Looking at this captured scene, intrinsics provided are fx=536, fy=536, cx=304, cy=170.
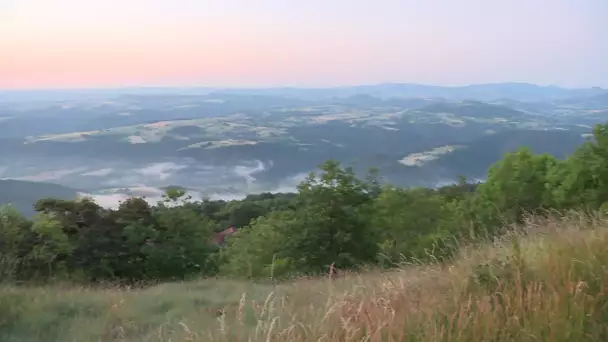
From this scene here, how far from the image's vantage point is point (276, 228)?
61.6 ft

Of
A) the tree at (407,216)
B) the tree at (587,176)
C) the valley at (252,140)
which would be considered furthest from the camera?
the valley at (252,140)

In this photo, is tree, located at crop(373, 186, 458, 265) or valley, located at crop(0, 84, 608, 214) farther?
valley, located at crop(0, 84, 608, 214)

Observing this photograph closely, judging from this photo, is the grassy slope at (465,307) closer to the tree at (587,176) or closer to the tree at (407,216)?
the tree at (587,176)

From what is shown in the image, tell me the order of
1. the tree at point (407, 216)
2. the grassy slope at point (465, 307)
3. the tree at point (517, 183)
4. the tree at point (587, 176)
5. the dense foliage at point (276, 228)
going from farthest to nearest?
the tree at point (407, 216) → the tree at point (517, 183) → the tree at point (587, 176) → the dense foliage at point (276, 228) → the grassy slope at point (465, 307)

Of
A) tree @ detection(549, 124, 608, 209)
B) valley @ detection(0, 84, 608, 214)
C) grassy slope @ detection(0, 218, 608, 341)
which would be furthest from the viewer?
valley @ detection(0, 84, 608, 214)

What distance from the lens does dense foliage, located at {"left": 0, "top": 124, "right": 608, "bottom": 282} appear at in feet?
48.9

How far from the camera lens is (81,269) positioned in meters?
15.1

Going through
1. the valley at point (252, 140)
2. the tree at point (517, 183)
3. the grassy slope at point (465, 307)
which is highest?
the grassy slope at point (465, 307)

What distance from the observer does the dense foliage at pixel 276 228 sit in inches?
586

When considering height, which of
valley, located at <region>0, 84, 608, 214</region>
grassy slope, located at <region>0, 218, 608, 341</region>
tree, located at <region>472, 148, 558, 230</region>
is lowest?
valley, located at <region>0, 84, 608, 214</region>

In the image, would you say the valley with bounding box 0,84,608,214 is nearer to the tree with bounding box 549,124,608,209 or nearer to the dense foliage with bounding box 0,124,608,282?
the dense foliage with bounding box 0,124,608,282

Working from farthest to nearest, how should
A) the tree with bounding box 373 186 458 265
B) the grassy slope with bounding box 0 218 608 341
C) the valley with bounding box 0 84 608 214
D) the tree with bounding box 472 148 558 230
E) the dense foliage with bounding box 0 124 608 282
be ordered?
the valley with bounding box 0 84 608 214, the tree with bounding box 373 186 458 265, the tree with bounding box 472 148 558 230, the dense foliage with bounding box 0 124 608 282, the grassy slope with bounding box 0 218 608 341

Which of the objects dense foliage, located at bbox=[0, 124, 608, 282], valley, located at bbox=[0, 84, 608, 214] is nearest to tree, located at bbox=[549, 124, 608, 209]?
dense foliage, located at bbox=[0, 124, 608, 282]

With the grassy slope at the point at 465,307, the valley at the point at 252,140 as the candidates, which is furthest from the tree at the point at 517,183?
the grassy slope at the point at 465,307
